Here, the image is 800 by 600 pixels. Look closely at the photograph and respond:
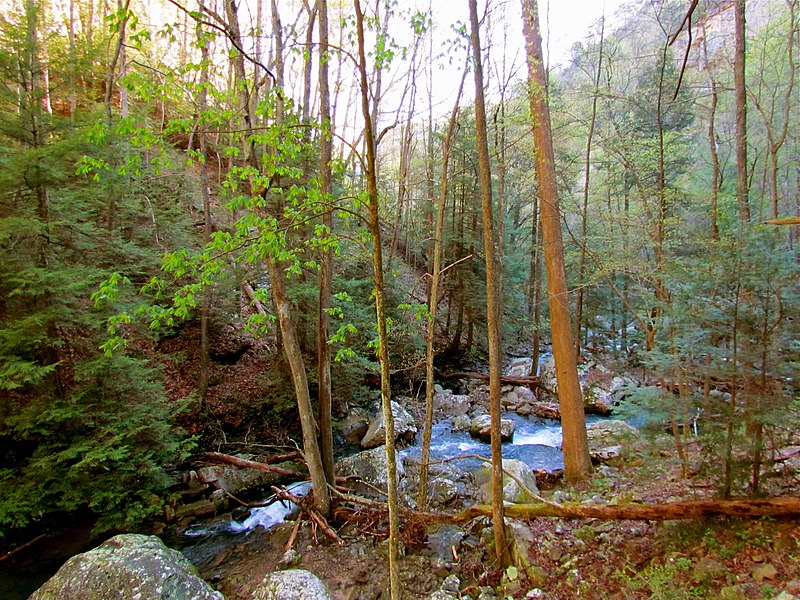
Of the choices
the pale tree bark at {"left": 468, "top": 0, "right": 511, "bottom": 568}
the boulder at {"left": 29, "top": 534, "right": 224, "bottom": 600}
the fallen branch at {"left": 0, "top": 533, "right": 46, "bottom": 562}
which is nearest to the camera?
the boulder at {"left": 29, "top": 534, "right": 224, "bottom": 600}

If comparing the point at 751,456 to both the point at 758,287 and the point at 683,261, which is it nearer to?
the point at 758,287

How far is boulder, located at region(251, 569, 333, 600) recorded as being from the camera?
13.5 ft

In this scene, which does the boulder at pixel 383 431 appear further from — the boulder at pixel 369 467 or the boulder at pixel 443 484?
the boulder at pixel 443 484

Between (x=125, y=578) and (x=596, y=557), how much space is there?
462cm

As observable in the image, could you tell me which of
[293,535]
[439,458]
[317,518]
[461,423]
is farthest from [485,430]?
[293,535]

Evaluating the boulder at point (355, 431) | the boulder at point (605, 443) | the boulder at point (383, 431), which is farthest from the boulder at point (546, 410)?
the boulder at point (355, 431)

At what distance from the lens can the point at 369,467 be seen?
7461 mm

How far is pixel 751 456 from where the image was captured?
3396 mm

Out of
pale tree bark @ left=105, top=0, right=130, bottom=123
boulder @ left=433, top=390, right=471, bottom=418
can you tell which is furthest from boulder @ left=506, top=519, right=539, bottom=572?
boulder @ left=433, top=390, right=471, bottom=418

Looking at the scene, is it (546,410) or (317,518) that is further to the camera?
(546,410)

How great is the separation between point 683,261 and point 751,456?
1.83m

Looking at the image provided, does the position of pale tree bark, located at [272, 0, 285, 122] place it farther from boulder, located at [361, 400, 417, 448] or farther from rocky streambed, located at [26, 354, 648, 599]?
boulder, located at [361, 400, 417, 448]

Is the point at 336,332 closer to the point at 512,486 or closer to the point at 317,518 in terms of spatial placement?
the point at 317,518

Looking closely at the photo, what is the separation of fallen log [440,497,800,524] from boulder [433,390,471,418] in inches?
257
